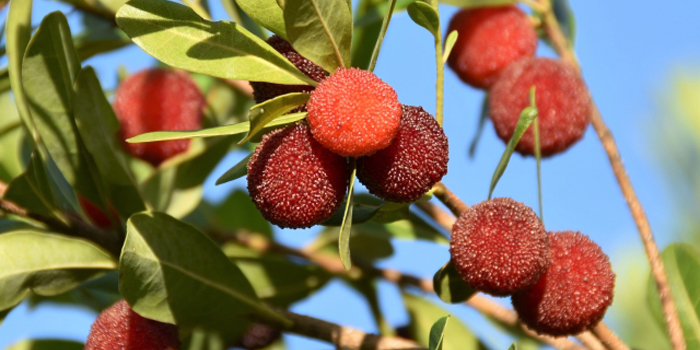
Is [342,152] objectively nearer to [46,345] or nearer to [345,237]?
[345,237]

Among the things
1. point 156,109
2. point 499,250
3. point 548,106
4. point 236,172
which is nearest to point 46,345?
point 156,109

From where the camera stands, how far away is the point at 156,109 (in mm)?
1728

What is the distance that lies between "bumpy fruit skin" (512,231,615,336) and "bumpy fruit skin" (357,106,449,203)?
285 millimetres

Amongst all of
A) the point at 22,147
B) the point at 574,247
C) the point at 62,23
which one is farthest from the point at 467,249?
the point at 22,147

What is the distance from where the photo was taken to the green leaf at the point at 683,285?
4.41ft

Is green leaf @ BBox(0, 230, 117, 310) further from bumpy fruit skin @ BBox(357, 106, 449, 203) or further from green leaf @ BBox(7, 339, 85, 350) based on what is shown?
bumpy fruit skin @ BBox(357, 106, 449, 203)

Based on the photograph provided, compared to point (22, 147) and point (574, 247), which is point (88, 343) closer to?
point (22, 147)

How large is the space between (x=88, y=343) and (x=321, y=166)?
501 mm

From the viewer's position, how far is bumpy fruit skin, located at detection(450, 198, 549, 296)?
1059 millimetres

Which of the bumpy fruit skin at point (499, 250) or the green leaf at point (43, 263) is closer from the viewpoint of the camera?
the bumpy fruit skin at point (499, 250)

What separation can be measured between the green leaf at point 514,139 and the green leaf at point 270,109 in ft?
0.96

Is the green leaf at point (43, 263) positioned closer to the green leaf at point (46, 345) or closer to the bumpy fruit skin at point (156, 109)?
the green leaf at point (46, 345)

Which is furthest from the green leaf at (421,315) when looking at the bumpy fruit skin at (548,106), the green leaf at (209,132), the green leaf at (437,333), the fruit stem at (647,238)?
the green leaf at (209,132)

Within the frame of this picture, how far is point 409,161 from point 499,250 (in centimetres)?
20
